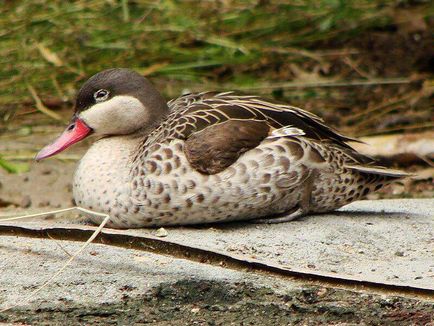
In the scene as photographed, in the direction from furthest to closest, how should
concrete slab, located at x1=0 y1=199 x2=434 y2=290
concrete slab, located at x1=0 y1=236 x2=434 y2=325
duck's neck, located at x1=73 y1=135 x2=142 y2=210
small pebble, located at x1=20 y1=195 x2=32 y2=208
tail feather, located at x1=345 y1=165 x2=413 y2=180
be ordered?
1. small pebble, located at x1=20 y1=195 x2=32 y2=208
2. tail feather, located at x1=345 y1=165 x2=413 y2=180
3. duck's neck, located at x1=73 y1=135 x2=142 y2=210
4. concrete slab, located at x1=0 y1=199 x2=434 y2=290
5. concrete slab, located at x1=0 y1=236 x2=434 y2=325

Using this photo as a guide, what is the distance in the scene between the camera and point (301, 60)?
761cm

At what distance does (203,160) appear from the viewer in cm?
403

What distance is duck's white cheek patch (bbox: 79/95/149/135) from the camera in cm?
430

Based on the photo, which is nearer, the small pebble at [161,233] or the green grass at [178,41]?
the small pebble at [161,233]

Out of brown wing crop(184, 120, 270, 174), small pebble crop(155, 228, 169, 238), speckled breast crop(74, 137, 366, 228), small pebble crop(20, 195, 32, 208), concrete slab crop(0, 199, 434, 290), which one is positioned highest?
brown wing crop(184, 120, 270, 174)

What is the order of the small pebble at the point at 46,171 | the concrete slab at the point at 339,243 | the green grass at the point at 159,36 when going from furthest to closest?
1. the green grass at the point at 159,36
2. the small pebble at the point at 46,171
3. the concrete slab at the point at 339,243

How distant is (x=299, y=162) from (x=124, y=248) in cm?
86

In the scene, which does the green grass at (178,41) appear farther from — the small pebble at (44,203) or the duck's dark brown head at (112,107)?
the duck's dark brown head at (112,107)

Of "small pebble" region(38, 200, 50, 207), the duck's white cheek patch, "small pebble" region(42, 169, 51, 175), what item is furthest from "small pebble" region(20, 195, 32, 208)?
the duck's white cheek patch

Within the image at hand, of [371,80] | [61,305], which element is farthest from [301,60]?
[61,305]

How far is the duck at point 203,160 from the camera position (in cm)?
404

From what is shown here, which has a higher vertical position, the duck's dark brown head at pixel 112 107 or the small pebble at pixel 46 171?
the duck's dark brown head at pixel 112 107

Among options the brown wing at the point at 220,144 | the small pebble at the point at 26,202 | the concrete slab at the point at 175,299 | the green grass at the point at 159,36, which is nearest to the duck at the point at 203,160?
the brown wing at the point at 220,144

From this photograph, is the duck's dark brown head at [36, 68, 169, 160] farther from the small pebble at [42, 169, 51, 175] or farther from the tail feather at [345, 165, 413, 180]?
the small pebble at [42, 169, 51, 175]
